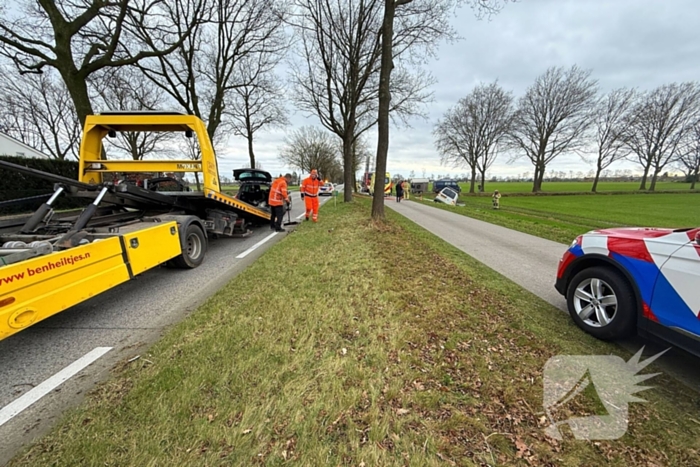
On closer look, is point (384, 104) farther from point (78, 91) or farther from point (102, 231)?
point (78, 91)

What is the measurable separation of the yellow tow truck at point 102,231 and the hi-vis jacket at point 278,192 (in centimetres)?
100

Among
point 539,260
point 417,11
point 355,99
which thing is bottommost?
point 539,260

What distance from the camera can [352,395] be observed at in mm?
2232

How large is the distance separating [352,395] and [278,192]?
7.52 meters

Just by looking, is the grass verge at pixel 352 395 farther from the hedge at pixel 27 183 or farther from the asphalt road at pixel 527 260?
the hedge at pixel 27 183

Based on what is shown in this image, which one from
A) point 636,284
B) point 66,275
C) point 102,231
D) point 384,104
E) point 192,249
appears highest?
point 384,104

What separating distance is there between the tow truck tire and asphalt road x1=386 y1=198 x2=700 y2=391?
6046 millimetres

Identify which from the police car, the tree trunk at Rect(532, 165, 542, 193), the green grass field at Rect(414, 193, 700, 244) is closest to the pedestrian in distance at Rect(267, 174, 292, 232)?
the police car

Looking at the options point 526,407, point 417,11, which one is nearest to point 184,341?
point 526,407

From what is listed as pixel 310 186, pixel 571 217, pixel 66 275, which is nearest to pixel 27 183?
pixel 310 186

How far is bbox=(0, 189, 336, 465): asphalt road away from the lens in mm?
2150

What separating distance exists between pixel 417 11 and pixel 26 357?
1395cm

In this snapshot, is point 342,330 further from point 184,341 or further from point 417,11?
point 417,11

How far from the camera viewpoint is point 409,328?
10.7 ft
